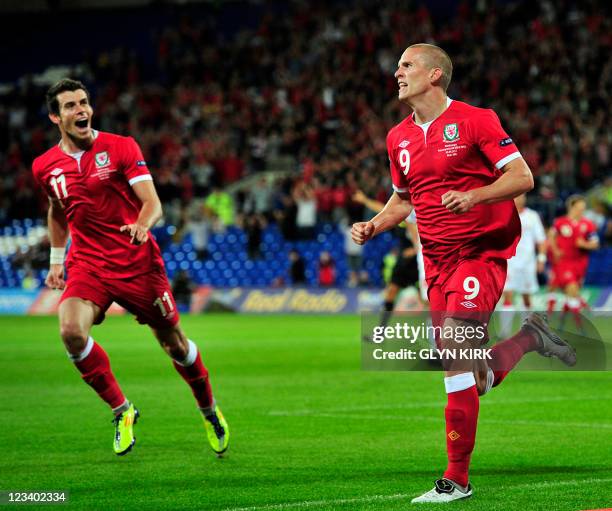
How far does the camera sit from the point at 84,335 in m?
8.21

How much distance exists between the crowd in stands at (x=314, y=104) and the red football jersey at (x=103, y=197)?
64.4ft

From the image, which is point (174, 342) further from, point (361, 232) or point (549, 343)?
point (549, 343)

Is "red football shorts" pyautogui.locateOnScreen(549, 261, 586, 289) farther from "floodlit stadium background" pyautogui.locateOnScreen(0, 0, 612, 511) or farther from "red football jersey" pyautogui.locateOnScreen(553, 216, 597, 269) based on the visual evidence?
"floodlit stadium background" pyautogui.locateOnScreen(0, 0, 612, 511)

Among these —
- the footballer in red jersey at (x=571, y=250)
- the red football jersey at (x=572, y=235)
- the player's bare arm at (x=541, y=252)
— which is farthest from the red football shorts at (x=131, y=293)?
the red football jersey at (x=572, y=235)

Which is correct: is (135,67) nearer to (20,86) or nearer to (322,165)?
(20,86)

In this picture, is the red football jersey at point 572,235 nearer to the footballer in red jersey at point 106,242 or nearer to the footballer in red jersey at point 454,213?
the footballer in red jersey at point 106,242

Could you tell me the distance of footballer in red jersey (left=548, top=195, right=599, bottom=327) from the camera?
19031 mm

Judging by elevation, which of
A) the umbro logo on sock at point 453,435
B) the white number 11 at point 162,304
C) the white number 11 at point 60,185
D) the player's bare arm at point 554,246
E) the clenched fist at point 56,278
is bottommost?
the player's bare arm at point 554,246

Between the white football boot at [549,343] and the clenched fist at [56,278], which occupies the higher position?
the clenched fist at [56,278]

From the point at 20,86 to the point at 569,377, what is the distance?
103 feet

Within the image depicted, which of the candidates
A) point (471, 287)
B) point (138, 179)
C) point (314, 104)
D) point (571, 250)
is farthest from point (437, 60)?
point (314, 104)

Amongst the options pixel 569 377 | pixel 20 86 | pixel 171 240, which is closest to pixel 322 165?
pixel 171 240

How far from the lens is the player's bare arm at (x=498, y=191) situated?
6.32m

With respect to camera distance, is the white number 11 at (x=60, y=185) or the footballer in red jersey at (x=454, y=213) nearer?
the footballer in red jersey at (x=454, y=213)
